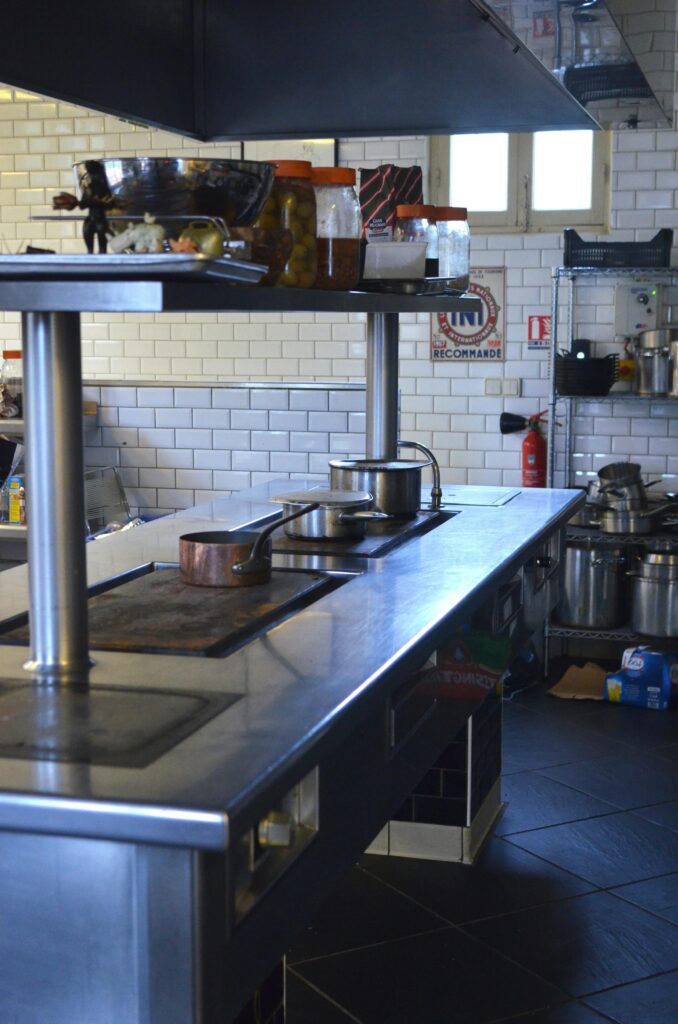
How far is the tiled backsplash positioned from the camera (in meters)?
6.55

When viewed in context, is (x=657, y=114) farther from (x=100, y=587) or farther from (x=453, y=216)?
(x=100, y=587)

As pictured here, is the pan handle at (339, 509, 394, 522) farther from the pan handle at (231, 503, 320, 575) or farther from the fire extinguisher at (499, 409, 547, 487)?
the fire extinguisher at (499, 409, 547, 487)

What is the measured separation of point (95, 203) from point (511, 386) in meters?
5.50

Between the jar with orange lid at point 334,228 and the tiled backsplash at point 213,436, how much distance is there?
145 inches

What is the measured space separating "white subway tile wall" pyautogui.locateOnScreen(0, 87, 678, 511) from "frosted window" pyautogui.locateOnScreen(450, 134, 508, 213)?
0.19 metres

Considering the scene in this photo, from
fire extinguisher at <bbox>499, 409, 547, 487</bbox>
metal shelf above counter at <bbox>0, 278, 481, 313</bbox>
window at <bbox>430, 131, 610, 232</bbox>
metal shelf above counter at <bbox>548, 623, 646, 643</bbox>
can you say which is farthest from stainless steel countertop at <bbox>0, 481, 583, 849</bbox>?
window at <bbox>430, 131, 610, 232</bbox>

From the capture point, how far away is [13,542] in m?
6.61

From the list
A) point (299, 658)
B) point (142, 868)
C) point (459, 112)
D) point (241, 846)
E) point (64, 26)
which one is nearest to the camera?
point (142, 868)

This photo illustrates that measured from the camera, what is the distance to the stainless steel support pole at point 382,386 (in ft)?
12.8

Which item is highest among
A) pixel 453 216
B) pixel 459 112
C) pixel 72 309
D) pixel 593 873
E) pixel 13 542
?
pixel 459 112

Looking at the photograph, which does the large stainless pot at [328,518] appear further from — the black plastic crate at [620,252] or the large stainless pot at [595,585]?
the black plastic crate at [620,252]

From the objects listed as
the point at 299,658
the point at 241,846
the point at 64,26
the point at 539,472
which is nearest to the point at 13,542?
the point at 539,472

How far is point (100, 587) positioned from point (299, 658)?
734 mm

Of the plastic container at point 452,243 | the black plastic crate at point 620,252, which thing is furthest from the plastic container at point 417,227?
the black plastic crate at point 620,252
